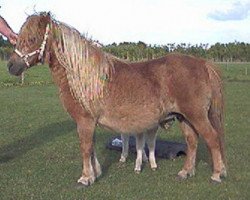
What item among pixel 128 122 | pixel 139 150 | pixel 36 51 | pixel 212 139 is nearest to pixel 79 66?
pixel 36 51

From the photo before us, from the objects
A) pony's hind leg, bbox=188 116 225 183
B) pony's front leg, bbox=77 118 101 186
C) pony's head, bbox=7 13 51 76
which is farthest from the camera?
pony's hind leg, bbox=188 116 225 183

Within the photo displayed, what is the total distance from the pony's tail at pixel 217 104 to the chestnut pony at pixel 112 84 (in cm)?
2

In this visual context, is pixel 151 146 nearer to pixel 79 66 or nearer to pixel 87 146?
pixel 87 146

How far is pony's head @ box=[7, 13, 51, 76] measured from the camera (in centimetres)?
680

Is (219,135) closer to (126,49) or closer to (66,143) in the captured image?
(66,143)

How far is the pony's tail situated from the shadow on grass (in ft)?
14.1

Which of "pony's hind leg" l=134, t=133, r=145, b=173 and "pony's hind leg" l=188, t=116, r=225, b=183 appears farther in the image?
"pony's hind leg" l=134, t=133, r=145, b=173

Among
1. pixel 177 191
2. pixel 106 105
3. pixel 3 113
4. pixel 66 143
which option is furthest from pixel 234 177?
pixel 3 113

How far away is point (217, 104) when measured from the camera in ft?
24.2

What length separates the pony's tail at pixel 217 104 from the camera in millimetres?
7273

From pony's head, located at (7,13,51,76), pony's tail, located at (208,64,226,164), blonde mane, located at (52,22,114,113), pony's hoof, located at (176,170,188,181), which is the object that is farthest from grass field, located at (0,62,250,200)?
pony's head, located at (7,13,51,76)

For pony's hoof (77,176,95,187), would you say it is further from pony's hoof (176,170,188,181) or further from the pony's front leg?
pony's hoof (176,170,188,181)

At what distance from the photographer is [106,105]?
6.96 m

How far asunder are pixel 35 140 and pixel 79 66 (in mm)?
5226
